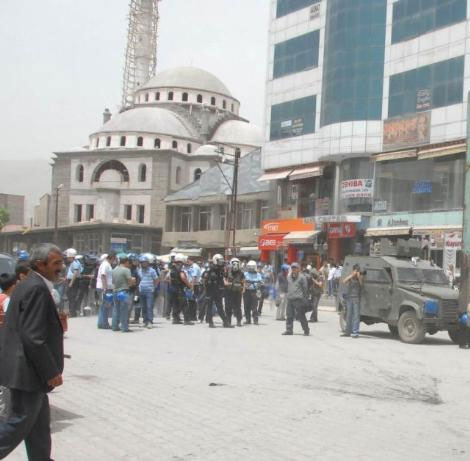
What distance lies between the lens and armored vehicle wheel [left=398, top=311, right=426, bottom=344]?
15078 millimetres

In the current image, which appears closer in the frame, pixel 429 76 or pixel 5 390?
pixel 5 390

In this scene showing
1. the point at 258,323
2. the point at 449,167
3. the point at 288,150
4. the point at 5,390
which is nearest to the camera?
the point at 5,390

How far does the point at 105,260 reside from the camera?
17156 millimetres

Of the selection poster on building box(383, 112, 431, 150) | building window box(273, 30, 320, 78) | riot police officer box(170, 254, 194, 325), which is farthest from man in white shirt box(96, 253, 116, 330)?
building window box(273, 30, 320, 78)

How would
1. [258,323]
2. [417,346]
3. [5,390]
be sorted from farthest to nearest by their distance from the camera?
[258,323], [417,346], [5,390]

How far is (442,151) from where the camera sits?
35156mm

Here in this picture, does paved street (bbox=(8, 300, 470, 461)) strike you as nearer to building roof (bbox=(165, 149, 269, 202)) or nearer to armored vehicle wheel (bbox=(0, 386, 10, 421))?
armored vehicle wheel (bbox=(0, 386, 10, 421))

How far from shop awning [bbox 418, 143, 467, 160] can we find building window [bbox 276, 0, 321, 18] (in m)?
13.7

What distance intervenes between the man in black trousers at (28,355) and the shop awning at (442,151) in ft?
104

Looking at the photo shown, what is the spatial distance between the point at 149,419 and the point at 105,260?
1042 cm

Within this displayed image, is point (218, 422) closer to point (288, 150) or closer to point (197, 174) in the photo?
point (288, 150)

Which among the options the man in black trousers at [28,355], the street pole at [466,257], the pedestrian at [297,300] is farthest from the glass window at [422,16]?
the man in black trousers at [28,355]

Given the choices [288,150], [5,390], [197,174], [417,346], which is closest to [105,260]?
[417,346]

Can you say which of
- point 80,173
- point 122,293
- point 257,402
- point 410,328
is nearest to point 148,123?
point 80,173
